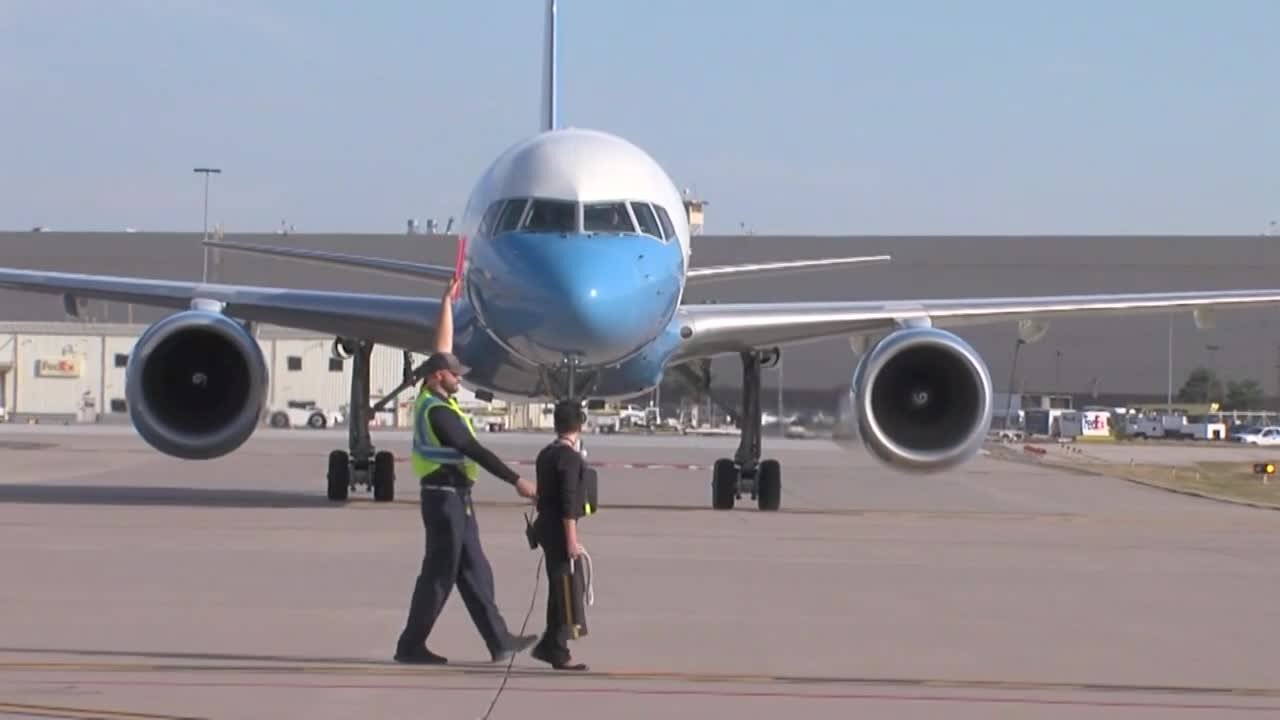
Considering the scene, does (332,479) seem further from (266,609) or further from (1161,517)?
(266,609)

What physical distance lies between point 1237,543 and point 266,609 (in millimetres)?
9514

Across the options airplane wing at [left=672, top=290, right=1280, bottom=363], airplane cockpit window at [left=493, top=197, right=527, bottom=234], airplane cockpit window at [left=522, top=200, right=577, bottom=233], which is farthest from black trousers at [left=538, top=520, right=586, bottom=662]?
airplane wing at [left=672, top=290, right=1280, bottom=363]

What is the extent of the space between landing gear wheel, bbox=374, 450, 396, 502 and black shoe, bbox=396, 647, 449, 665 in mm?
11947

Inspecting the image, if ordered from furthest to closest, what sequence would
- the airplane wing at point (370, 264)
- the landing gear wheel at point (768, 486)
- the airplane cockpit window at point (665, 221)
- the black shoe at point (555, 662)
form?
the landing gear wheel at point (768, 486)
the airplane wing at point (370, 264)
the airplane cockpit window at point (665, 221)
the black shoe at point (555, 662)

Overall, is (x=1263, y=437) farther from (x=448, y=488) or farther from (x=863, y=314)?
(x=448, y=488)

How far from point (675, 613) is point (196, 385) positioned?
964 centimetres

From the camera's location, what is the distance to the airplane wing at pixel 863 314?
19.9 metres

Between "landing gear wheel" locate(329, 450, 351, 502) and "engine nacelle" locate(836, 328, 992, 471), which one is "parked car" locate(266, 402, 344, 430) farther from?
"engine nacelle" locate(836, 328, 992, 471)

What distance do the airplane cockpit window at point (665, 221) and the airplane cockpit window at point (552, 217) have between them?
1.04 m

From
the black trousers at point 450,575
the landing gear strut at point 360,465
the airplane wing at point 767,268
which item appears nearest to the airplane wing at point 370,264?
the landing gear strut at point 360,465

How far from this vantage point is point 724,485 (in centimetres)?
2094

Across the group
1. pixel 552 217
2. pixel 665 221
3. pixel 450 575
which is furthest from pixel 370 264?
pixel 450 575

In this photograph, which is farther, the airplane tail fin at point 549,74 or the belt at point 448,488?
the airplane tail fin at point 549,74

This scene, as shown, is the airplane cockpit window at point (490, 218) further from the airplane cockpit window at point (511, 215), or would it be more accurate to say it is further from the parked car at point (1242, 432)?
the parked car at point (1242, 432)
